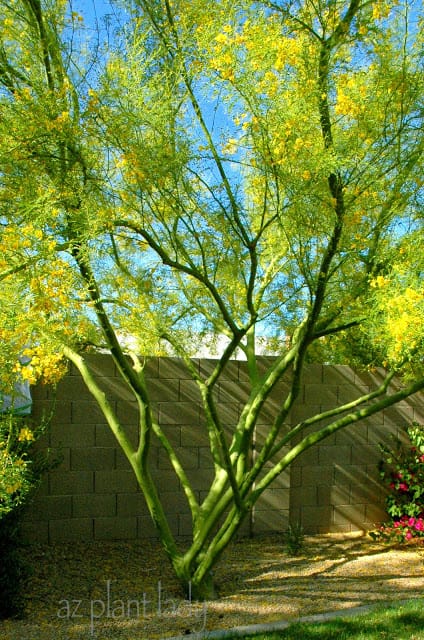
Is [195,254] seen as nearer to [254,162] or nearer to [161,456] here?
A: [254,162]

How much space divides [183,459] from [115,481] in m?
0.63

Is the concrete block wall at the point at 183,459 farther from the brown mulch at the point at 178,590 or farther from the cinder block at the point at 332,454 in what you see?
the brown mulch at the point at 178,590

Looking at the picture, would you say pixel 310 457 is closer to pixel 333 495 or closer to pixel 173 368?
pixel 333 495

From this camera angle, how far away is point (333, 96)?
4352mm

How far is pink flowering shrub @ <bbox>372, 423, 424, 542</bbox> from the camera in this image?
6.49 m

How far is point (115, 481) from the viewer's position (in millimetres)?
5762

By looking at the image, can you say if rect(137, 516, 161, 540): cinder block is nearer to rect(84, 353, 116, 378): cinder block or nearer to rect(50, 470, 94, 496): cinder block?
rect(50, 470, 94, 496): cinder block

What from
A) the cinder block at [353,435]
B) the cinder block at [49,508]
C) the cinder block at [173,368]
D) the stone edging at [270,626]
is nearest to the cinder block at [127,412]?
the cinder block at [173,368]

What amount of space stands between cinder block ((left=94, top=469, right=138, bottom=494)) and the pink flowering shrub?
241cm

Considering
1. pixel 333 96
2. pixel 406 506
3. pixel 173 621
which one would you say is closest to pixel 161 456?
A: pixel 173 621

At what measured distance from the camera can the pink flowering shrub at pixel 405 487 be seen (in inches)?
256

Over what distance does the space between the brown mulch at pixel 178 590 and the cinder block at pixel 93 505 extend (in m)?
0.24

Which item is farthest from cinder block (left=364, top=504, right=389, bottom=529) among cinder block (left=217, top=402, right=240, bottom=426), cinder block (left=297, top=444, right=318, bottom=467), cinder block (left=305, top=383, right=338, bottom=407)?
cinder block (left=217, top=402, right=240, bottom=426)

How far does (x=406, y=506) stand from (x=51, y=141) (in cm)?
473
